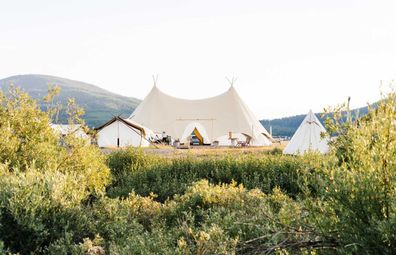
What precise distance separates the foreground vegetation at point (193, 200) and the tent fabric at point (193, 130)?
100 ft

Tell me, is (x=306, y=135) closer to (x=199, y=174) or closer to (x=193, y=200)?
(x=199, y=174)

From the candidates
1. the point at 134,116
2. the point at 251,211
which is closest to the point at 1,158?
the point at 251,211

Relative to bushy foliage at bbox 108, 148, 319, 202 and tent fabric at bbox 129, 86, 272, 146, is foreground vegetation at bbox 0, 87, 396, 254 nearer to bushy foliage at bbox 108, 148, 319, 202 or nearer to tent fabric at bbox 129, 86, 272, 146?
bushy foliage at bbox 108, 148, 319, 202

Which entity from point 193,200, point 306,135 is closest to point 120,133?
point 306,135

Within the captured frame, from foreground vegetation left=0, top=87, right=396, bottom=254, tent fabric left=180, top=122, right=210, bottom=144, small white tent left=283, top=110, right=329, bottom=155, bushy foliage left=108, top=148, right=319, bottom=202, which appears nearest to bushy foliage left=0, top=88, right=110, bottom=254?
foreground vegetation left=0, top=87, right=396, bottom=254

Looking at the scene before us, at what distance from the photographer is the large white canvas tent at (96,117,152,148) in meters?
40.0

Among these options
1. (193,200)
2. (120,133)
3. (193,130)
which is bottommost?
(193,200)

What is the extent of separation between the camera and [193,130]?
1916 inches

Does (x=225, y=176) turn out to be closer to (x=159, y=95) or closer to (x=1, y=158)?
(x=1, y=158)

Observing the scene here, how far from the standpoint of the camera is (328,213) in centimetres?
458

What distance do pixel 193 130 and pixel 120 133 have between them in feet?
34.8

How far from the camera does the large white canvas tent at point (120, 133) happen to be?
40.0 meters

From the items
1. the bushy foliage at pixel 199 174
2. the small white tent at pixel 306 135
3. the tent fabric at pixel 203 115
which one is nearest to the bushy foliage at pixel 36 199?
the bushy foliage at pixel 199 174

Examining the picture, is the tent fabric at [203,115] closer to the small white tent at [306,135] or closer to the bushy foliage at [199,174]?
the small white tent at [306,135]
